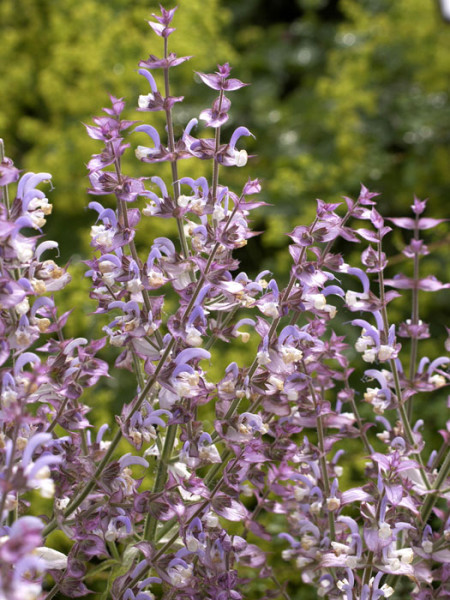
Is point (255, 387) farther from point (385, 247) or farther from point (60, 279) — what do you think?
point (385, 247)

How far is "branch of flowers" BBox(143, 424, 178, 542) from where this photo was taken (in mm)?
Result: 735

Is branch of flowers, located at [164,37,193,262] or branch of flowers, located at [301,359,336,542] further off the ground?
branch of flowers, located at [164,37,193,262]

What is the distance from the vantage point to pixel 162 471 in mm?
747

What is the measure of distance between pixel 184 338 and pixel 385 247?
1.48 m

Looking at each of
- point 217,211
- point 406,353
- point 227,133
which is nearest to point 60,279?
point 217,211

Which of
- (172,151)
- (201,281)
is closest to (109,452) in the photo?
(201,281)

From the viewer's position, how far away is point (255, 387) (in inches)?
28.2

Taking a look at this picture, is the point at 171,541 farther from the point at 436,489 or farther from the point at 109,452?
the point at 436,489

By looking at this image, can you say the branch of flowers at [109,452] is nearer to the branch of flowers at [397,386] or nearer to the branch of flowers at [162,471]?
the branch of flowers at [162,471]

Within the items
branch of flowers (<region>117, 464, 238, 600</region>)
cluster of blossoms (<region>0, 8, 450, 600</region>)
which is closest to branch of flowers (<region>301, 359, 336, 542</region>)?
cluster of blossoms (<region>0, 8, 450, 600</region>)

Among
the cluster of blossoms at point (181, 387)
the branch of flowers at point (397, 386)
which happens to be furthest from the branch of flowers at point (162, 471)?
the branch of flowers at point (397, 386)

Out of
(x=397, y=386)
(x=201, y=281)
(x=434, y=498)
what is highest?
(x=201, y=281)

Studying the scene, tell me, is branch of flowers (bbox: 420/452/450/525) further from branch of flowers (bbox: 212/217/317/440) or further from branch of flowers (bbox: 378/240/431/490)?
branch of flowers (bbox: 212/217/317/440)

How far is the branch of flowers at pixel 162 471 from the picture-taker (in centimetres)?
73
